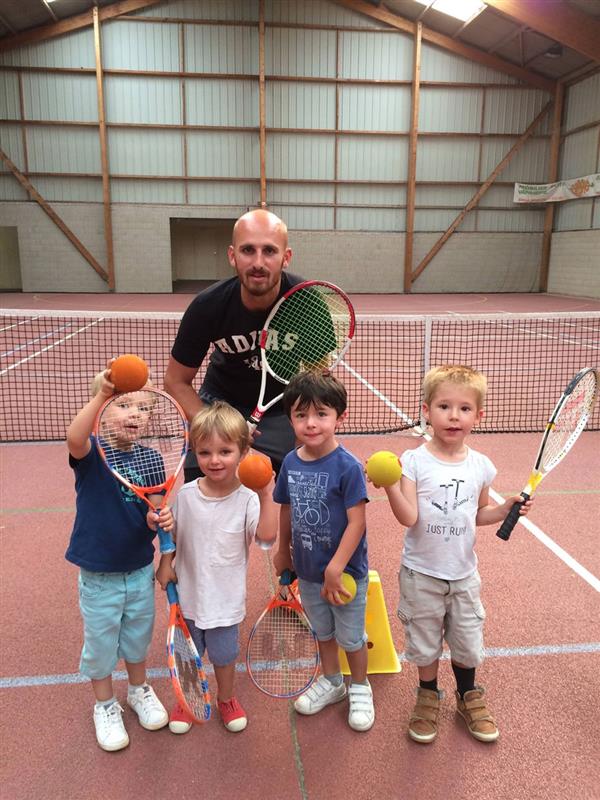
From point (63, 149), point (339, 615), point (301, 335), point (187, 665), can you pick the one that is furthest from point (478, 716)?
point (63, 149)

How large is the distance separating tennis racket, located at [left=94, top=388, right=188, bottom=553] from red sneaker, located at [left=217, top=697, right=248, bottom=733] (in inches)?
32.8

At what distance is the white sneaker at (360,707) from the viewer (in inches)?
99.3

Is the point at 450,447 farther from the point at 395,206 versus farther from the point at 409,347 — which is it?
Result: the point at 395,206

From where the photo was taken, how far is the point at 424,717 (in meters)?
2.49

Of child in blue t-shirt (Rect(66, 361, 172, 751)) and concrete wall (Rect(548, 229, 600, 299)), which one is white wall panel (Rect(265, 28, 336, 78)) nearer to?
concrete wall (Rect(548, 229, 600, 299))

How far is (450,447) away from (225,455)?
88 centimetres

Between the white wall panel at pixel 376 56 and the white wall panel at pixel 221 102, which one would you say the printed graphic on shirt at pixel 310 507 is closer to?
the white wall panel at pixel 221 102

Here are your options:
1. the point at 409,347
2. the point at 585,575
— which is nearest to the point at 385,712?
the point at 585,575

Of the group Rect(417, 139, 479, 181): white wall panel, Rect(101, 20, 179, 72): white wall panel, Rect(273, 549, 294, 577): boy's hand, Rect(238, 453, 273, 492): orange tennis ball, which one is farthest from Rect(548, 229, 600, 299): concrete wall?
Rect(238, 453, 273, 492): orange tennis ball

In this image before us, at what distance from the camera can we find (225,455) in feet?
7.63

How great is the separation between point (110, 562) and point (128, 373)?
2.67 feet

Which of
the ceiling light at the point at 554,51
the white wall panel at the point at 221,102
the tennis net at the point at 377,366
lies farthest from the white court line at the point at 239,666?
the ceiling light at the point at 554,51

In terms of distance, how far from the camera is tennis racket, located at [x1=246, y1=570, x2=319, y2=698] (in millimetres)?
2510

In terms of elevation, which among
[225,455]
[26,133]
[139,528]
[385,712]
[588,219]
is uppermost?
[26,133]
